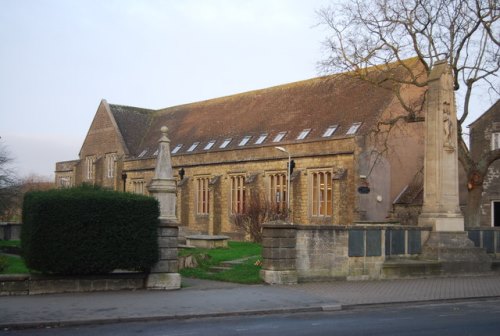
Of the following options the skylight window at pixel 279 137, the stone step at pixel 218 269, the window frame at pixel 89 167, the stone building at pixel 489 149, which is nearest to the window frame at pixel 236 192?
the skylight window at pixel 279 137

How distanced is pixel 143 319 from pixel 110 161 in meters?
46.3

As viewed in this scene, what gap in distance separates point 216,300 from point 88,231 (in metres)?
3.53

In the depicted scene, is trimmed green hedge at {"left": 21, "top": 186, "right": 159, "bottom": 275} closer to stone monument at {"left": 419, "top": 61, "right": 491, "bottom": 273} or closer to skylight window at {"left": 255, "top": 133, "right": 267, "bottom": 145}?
stone monument at {"left": 419, "top": 61, "right": 491, "bottom": 273}

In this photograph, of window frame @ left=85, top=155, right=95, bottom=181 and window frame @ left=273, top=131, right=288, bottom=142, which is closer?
window frame @ left=273, top=131, right=288, bottom=142

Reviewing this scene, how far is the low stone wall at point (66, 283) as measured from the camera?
1483cm

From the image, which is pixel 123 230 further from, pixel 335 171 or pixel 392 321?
pixel 335 171

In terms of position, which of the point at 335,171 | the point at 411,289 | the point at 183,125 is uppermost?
the point at 183,125

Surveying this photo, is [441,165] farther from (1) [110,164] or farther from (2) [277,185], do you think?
(1) [110,164]

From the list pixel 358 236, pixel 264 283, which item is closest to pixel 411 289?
pixel 358 236

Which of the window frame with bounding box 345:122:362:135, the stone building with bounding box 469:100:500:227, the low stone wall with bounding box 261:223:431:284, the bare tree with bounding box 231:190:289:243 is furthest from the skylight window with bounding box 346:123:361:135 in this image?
the low stone wall with bounding box 261:223:431:284

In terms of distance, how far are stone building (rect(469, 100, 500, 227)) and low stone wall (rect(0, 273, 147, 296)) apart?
26.1 m

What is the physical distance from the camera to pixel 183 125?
53719 millimetres

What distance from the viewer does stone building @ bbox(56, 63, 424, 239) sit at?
118ft

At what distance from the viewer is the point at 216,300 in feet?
48.7
